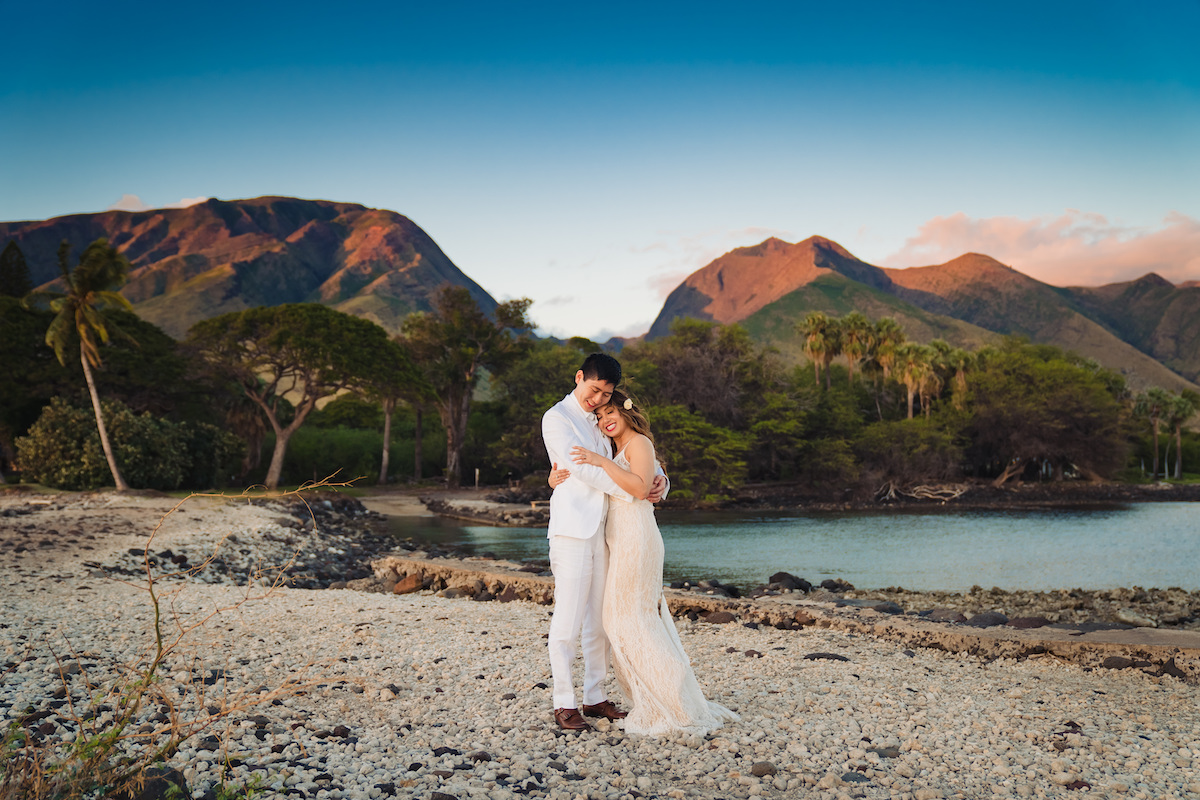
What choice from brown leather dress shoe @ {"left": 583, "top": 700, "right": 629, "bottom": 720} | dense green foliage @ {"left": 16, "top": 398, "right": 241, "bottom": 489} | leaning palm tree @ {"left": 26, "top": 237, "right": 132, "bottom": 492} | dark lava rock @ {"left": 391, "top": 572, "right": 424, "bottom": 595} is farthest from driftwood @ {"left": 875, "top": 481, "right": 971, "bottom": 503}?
brown leather dress shoe @ {"left": 583, "top": 700, "right": 629, "bottom": 720}

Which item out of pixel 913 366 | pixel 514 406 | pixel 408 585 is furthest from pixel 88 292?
pixel 913 366

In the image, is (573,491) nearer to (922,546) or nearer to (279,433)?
(922,546)

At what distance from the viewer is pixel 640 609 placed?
4383 mm

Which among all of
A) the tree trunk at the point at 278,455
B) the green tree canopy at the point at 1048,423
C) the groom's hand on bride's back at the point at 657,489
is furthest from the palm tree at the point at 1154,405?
the groom's hand on bride's back at the point at 657,489

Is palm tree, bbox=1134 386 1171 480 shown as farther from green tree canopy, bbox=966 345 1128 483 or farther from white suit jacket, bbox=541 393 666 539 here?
white suit jacket, bbox=541 393 666 539

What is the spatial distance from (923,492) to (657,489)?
42479 millimetres

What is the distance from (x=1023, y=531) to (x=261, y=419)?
125 ft

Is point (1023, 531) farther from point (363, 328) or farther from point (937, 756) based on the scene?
point (363, 328)

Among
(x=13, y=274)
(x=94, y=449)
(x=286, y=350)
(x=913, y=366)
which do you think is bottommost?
(x=94, y=449)

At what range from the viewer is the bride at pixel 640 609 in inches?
169

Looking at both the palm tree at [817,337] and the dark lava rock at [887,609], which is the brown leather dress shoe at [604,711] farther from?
the palm tree at [817,337]

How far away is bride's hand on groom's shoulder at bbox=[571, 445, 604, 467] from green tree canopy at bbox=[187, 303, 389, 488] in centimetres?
3201

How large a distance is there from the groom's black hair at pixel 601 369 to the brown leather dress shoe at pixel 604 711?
2.06 m

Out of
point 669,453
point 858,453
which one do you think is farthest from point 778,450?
point 669,453
